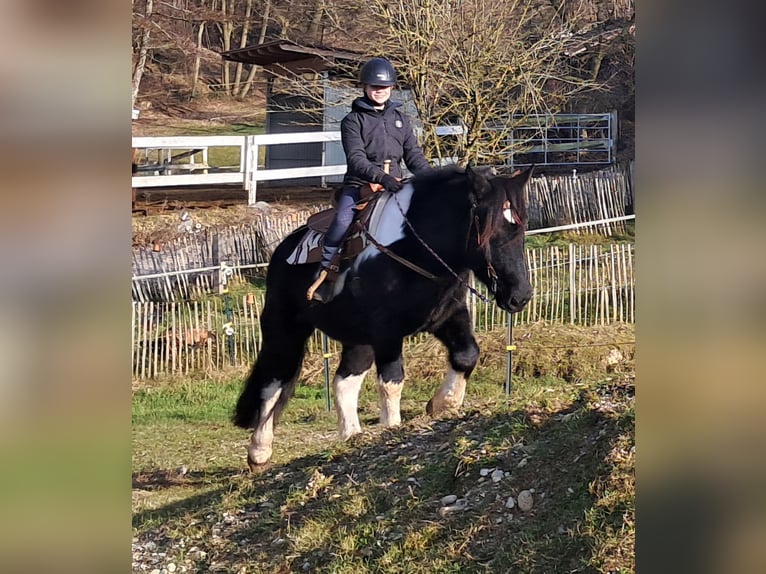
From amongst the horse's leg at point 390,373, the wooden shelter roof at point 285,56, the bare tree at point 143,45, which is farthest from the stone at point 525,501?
the bare tree at point 143,45

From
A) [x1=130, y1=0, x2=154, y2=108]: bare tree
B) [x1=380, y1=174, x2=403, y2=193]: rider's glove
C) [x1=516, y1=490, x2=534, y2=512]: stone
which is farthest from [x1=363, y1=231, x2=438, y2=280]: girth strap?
[x1=130, y1=0, x2=154, y2=108]: bare tree

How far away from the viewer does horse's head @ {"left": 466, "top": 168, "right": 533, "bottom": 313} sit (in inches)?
186

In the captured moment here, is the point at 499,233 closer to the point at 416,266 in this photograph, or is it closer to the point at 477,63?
the point at 416,266

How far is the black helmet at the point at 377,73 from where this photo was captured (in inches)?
186

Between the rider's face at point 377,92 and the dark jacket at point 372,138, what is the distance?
0.03m

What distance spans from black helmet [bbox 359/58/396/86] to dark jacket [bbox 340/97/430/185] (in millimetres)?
104
